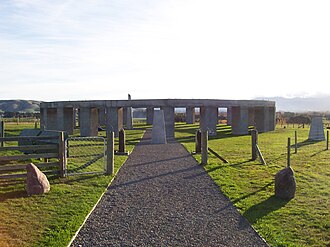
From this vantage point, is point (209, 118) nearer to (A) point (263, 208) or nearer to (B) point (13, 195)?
(A) point (263, 208)

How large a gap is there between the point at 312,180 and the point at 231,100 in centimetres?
1861

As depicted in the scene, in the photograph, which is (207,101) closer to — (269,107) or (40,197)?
(269,107)

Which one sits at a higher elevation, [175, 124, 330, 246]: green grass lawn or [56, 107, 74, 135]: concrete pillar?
[56, 107, 74, 135]: concrete pillar

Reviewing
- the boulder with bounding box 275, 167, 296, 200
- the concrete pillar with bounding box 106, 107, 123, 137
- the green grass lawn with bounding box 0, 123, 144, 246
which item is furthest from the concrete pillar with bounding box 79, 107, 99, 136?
the boulder with bounding box 275, 167, 296, 200

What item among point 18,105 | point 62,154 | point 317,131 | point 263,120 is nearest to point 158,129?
point 317,131

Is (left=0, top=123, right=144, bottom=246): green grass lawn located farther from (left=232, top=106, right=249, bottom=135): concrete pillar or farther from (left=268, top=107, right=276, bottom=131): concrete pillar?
(left=268, top=107, right=276, bottom=131): concrete pillar

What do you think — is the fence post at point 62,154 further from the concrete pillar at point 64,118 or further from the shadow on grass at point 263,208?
the concrete pillar at point 64,118

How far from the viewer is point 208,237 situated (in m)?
6.16

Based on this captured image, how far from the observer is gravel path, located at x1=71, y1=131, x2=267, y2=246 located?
6047 millimetres

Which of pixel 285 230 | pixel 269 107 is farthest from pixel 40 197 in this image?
pixel 269 107

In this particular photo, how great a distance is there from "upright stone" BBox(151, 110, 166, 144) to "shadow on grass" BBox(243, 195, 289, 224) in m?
14.3

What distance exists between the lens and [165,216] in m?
7.29

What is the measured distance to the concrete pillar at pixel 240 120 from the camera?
3005cm

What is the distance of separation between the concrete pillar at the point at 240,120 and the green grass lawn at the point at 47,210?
69.4ft
